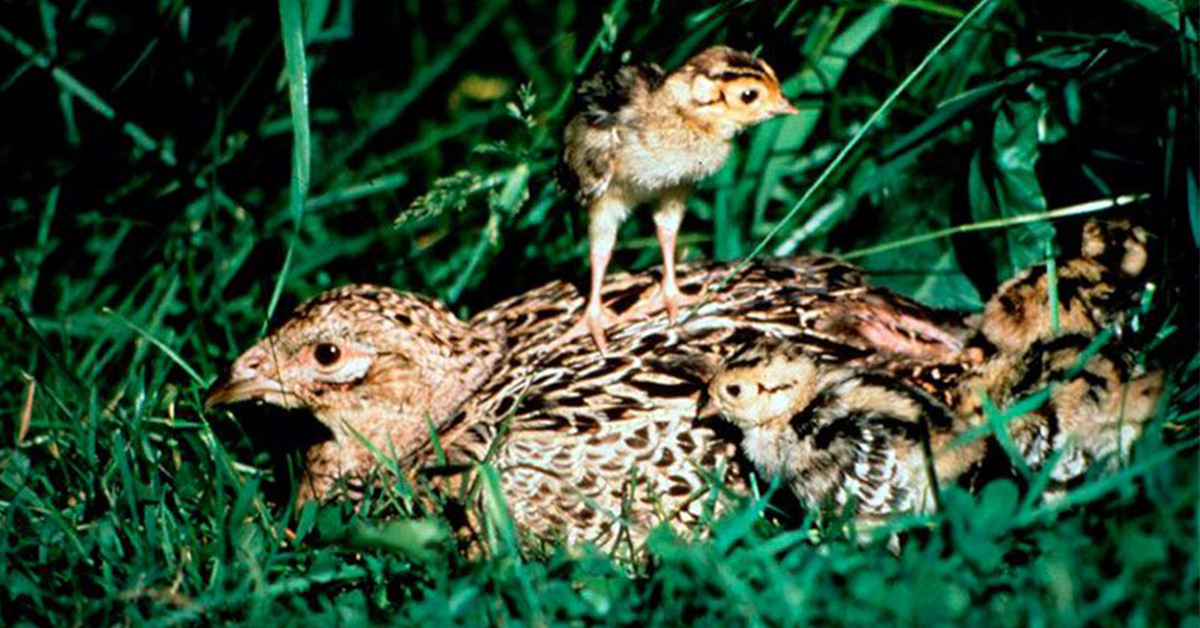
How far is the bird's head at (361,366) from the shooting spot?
4676 millimetres

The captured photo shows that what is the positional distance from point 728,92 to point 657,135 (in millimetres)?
236

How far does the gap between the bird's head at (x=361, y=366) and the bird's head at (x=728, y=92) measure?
1.01 metres

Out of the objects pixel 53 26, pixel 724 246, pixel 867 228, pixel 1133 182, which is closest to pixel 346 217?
pixel 53 26

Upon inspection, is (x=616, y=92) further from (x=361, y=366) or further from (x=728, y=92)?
(x=361, y=366)

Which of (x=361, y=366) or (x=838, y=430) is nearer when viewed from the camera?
(x=838, y=430)

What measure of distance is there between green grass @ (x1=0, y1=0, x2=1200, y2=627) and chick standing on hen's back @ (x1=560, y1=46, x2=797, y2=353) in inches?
12.3

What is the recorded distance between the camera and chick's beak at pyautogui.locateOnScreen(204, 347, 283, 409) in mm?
4605

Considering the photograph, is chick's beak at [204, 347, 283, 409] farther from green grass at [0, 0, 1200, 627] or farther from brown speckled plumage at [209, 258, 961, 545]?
green grass at [0, 0, 1200, 627]

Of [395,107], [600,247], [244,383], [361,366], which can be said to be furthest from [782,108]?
[395,107]

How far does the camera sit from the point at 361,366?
472 cm

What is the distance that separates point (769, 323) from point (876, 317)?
33 centimetres

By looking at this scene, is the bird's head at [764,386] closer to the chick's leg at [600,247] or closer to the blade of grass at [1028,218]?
the chick's leg at [600,247]

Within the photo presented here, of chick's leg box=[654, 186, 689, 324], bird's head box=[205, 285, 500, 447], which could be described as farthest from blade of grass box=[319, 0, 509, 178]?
chick's leg box=[654, 186, 689, 324]

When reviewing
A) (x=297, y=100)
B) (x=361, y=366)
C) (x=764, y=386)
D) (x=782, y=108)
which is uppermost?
(x=297, y=100)
